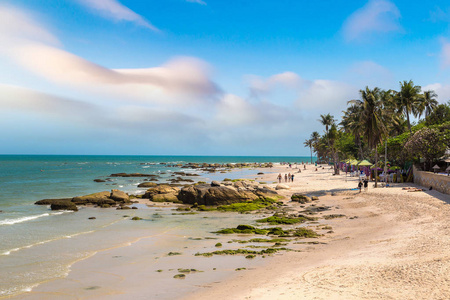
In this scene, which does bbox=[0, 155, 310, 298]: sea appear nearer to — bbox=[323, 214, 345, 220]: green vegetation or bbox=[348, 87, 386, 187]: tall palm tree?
bbox=[323, 214, 345, 220]: green vegetation

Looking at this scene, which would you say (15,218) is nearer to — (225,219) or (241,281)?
(225,219)

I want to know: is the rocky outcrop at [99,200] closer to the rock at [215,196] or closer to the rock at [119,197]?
the rock at [119,197]

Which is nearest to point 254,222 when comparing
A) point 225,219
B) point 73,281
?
point 225,219


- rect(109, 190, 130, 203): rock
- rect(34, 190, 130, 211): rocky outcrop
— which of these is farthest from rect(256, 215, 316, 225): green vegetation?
rect(109, 190, 130, 203): rock

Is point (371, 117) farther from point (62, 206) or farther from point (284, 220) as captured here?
point (62, 206)

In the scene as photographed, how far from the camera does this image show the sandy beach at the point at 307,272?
929 cm

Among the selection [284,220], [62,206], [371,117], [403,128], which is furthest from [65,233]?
[403,128]

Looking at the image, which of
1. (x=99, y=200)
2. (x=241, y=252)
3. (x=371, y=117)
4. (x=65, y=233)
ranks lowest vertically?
(x=65, y=233)

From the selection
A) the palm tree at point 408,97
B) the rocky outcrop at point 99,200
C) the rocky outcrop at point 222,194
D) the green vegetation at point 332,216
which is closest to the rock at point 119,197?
the rocky outcrop at point 99,200

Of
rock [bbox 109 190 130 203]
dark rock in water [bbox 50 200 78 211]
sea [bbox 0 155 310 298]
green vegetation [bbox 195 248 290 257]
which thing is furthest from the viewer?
rock [bbox 109 190 130 203]

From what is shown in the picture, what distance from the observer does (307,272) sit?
A: 11.3 metres

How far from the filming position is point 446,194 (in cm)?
2856

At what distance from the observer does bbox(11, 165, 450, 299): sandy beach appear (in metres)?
9.29

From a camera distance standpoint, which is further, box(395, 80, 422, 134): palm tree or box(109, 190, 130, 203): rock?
box(395, 80, 422, 134): palm tree
